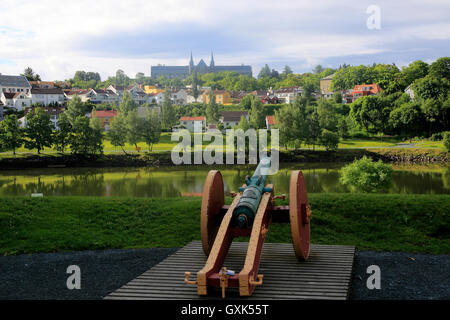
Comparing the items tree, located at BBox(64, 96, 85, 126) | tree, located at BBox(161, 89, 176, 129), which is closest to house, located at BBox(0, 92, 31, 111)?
tree, located at BBox(64, 96, 85, 126)

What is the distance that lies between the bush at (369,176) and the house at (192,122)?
154 feet

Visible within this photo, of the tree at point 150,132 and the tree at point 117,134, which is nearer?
the tree at point 117,134

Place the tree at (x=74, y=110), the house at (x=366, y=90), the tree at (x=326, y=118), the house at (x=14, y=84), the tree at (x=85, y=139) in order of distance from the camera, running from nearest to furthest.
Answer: the tree at (x=85, y=139) → the tree at (x=326, y=118) → the tree at (x=74, y=110) → the house at (x=14, y=84) → the house at (x=366, y=90)

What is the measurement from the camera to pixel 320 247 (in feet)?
29.9

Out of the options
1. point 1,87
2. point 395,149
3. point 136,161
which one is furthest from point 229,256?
point 1,87

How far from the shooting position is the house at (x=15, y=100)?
7294 centimetres

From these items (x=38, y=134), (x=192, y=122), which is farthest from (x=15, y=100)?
(x=38, y=134)

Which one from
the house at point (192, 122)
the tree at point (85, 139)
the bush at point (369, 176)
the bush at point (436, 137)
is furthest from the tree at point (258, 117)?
the bush at point (369, 176)

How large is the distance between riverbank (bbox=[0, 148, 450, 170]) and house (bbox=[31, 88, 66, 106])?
37606 mm

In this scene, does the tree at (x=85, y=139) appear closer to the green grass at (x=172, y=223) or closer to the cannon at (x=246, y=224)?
the green grass at (x=172, y=223)

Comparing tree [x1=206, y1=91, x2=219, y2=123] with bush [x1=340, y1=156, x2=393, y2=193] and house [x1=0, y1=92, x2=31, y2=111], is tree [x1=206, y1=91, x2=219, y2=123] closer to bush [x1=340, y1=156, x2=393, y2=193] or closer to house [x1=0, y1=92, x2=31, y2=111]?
house [x1=0, y1=92, x2=31, y2=111]

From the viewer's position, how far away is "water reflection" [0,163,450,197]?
27531mm

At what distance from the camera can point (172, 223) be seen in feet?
39.1
